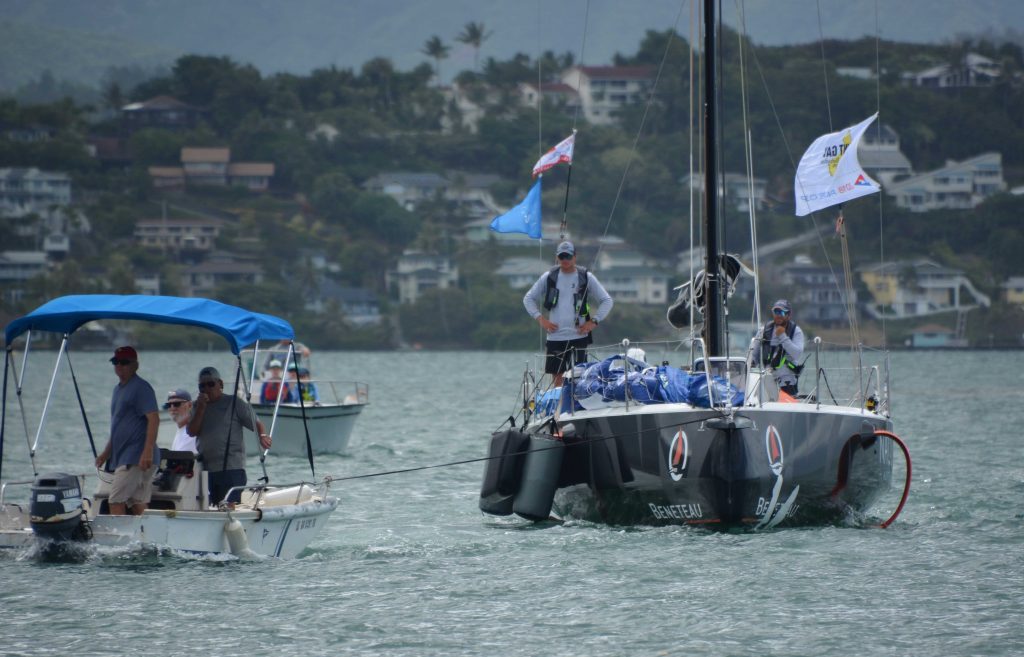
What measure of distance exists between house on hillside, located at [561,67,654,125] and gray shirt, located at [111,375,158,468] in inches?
6689

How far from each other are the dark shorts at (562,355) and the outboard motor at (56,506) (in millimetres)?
5436

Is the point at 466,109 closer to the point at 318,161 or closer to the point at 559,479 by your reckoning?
the point at 318,161

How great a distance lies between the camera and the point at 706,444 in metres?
14.9

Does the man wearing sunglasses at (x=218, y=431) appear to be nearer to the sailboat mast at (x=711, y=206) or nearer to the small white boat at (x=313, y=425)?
the sailboat mast at (x=711, y=206)

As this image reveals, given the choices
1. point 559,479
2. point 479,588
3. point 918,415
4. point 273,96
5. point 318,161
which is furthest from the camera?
point 273,96

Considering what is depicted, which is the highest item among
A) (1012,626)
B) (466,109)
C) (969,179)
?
(466,109)

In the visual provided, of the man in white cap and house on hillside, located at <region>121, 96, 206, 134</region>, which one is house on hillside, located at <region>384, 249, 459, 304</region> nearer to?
house on hillside, located at <region>121, 96, 206, 134</region>

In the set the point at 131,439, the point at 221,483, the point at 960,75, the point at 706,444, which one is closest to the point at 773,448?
the point at 706,444

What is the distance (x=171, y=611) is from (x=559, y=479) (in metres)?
4.93

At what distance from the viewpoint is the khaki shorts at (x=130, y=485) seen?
547 inches

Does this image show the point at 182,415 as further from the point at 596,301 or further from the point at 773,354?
the point at 773,354

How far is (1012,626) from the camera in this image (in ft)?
39.5

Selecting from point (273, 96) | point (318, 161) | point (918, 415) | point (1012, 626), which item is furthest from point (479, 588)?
point (273, 96)

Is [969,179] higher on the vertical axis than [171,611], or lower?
higher
